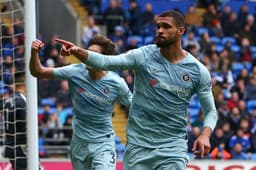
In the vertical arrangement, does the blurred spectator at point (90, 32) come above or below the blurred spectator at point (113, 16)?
below

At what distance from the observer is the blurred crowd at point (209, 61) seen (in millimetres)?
18297

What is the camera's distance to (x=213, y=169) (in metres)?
13.5

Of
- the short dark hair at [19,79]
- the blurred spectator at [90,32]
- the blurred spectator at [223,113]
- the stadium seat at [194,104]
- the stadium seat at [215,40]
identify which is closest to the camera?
the short dark hair at [19,79]

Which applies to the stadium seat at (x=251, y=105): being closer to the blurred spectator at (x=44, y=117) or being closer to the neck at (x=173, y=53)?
the blurred spectator at (x=44, y=117)

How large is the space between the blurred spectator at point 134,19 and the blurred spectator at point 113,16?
0.58 ft

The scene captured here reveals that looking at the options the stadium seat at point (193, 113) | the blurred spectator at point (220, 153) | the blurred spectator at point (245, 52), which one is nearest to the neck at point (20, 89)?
the blurred spectator at point (220, 153)

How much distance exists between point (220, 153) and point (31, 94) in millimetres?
8730

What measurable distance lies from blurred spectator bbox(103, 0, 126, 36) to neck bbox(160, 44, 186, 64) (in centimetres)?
1504

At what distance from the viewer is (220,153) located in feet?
57.5

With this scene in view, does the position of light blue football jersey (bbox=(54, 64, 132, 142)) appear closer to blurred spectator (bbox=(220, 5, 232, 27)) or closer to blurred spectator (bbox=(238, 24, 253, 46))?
blurred spectator (bbox=(238, 24, 253, 46))

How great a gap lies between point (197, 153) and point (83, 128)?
2336 mm

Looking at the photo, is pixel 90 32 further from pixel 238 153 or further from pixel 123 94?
pixel 123 94

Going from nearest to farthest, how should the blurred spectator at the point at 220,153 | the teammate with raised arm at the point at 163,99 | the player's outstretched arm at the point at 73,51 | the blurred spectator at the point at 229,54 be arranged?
the player's outstretched arm at the point at 73,51 < the teammate with raised arm at the point at 163,99 < the blurred spectator at the point at 220,153 < the blurred spectator at the point at 229,54

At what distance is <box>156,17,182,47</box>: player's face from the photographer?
7738 millimetres
